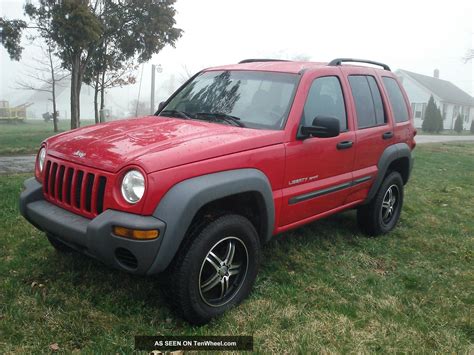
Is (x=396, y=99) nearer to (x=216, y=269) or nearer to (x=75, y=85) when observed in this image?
(x=216, y=269)

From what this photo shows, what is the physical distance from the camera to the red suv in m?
2.67

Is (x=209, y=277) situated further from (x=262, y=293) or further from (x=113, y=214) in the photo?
(x=113, y=214)

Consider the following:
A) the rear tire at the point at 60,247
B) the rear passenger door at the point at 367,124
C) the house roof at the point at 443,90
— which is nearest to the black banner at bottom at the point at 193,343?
the rear tire at the point at 60,247

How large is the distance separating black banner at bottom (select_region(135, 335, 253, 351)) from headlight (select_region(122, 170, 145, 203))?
36.8 inches

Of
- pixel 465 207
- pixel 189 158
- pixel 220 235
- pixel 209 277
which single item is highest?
pixel 189 158

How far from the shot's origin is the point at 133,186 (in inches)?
106

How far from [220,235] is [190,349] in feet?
2.47

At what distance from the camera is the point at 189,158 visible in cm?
281

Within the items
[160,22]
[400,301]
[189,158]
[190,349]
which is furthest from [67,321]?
[160,22]

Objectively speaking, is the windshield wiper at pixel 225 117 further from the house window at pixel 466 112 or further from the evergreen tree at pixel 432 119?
the house window at pixel 466 112

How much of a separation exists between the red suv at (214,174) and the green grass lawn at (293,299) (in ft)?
0.97

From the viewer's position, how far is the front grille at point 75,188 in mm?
2805

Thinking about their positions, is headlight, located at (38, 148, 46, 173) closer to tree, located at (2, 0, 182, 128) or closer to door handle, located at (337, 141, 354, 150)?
door handle, located at (337, 141, 354, 150)

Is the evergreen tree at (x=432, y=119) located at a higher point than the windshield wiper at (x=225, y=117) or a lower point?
lower
